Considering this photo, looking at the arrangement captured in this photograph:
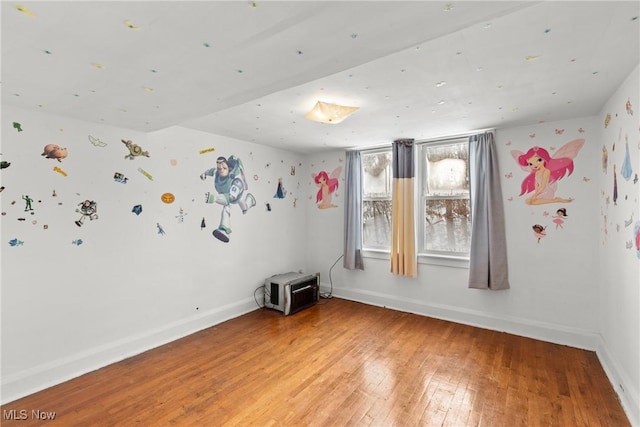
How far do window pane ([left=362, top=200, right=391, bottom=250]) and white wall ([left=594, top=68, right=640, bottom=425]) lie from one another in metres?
2.24

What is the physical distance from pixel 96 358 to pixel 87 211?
1280 millimetres

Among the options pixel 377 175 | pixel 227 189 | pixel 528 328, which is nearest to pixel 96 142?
pixel 227 189

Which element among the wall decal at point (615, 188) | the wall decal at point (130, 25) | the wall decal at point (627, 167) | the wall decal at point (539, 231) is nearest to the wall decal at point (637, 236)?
the wall decal at point (627, 167)

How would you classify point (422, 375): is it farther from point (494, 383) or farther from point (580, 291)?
point (580, 291)

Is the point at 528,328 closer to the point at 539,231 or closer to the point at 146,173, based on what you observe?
the point at 539,231

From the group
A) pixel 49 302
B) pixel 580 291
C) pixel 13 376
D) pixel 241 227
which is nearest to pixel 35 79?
pixel 49 302

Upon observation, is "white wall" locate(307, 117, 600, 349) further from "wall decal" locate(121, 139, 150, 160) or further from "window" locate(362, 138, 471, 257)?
"wall decal" locate(121, 139, 150, 160)

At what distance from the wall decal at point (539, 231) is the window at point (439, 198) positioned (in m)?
0.65

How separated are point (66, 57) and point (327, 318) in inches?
133

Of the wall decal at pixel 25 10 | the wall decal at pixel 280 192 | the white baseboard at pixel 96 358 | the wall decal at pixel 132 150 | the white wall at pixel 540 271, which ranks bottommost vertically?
the white baseboard at pixel 96 358

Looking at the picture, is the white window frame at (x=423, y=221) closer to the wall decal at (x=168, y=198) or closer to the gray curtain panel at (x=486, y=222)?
the gray curtain panel at (x=486, y=222)

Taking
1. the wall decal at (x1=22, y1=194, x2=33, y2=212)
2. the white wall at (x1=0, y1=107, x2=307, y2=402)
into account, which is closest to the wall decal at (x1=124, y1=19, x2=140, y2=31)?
the white wall at (x1=0, y1=107, x2=307, y2=402)

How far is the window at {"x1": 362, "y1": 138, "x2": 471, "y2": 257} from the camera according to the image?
3.67 meters

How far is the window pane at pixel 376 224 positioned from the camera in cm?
428
